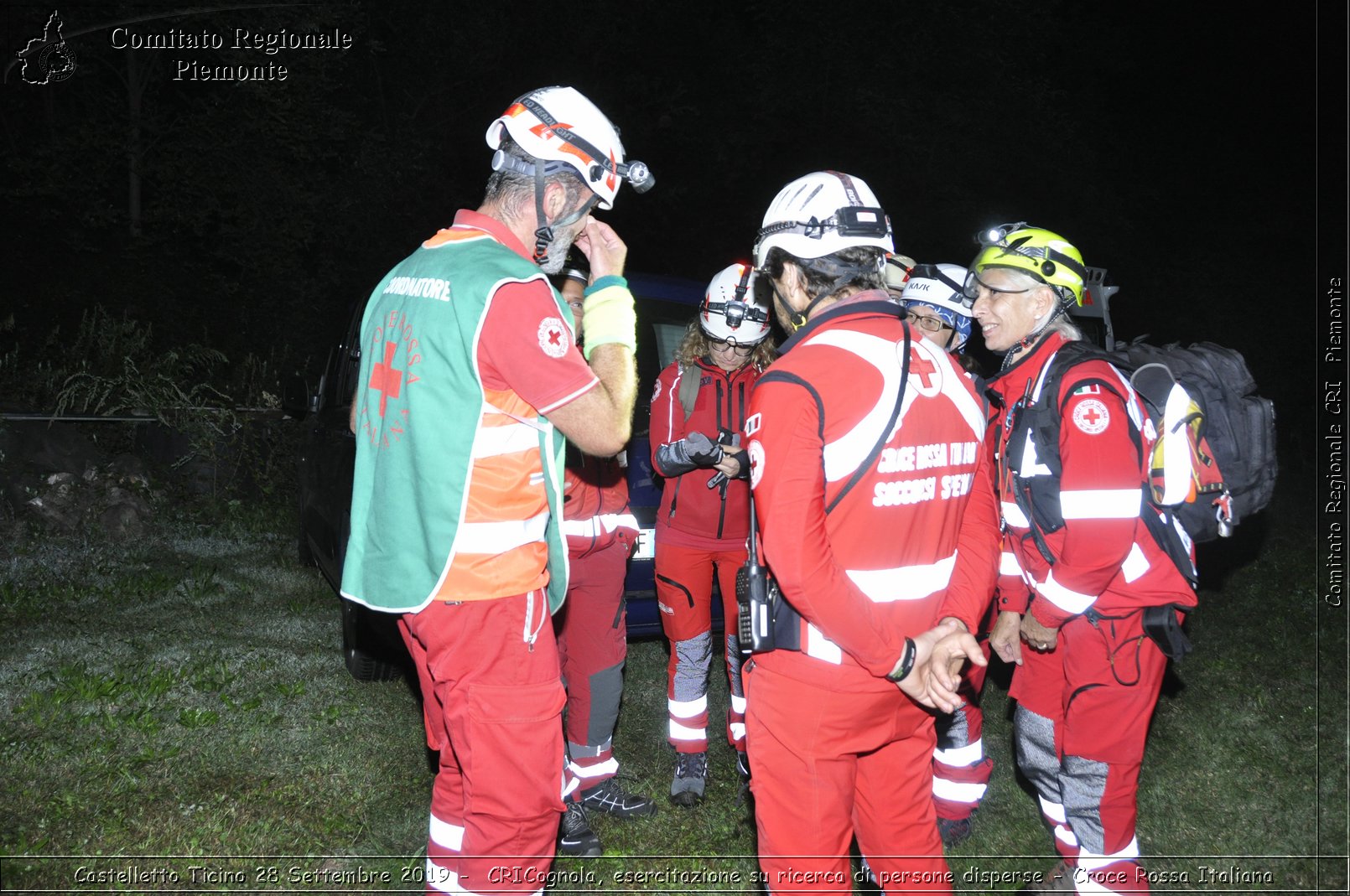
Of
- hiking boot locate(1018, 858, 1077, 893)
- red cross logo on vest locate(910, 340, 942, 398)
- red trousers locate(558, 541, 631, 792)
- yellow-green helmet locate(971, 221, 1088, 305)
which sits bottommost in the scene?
hiking boot locate(1018, 858, 1077, 893)

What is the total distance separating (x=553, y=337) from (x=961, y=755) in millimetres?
2667

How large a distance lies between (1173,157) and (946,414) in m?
23.2

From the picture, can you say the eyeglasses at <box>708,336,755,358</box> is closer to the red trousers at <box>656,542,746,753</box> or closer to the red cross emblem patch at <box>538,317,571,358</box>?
the red trousers at <box>656,542,746,753</box>

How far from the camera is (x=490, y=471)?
2568mm

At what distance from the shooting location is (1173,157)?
22094 millimetres

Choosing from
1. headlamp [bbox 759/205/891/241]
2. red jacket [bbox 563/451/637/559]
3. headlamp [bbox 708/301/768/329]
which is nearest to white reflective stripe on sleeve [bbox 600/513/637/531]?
red jacket [bbox 563/451/637/559]

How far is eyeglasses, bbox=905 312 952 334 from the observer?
442 centimetres

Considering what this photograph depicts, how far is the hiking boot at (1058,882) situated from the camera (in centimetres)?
349

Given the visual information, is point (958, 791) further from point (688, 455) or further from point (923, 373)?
point (923, 373)

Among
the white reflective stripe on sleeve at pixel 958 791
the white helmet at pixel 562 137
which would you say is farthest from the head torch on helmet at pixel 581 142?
the white reflective stripe on sleeve at pixel 958 791

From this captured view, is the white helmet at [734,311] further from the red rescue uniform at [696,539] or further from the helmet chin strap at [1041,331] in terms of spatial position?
the helmet chin strap at [1041,331]

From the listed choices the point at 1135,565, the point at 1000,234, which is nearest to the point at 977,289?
the point at 1000,234

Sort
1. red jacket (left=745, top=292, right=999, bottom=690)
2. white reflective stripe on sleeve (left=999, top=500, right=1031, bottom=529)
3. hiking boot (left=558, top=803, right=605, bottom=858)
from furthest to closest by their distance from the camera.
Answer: hiking boot (left=558, top=803, right=605, bottom=858)
white reflective stripe on sleeve (left=999, top=500, right=1031, bottom=529)
red jacket (left=745, top=292, right=999, bottom=690)

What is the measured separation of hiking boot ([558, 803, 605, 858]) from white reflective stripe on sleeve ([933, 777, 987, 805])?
1.41 metres
